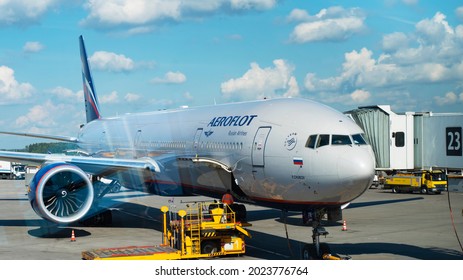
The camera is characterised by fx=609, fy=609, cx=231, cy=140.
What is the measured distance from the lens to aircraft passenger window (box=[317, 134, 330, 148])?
16.4 metres

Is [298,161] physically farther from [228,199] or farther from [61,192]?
[61,192]

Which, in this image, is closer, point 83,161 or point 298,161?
point 298,161

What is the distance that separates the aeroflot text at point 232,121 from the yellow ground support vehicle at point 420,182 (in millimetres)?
23618

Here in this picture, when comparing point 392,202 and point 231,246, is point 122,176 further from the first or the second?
point 392,202

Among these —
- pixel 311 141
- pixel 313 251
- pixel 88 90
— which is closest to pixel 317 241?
pixel 313 251

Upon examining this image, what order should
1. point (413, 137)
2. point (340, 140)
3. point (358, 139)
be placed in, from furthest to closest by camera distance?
point (413, 137)
point (358, 139)
point (340, 140)

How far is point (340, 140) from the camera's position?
16.4 metres

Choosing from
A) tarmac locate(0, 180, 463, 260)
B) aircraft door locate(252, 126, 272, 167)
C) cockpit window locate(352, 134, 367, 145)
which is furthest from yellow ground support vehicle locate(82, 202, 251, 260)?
cockpit window locate(352, 134, 367, 145)

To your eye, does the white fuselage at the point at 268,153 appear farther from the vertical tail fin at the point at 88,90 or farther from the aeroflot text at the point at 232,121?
the vertical tail fin at the point at 88,90

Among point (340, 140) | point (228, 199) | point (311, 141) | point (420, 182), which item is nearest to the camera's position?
point (340, 140)

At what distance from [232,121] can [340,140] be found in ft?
18.1

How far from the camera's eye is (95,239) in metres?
22.8
